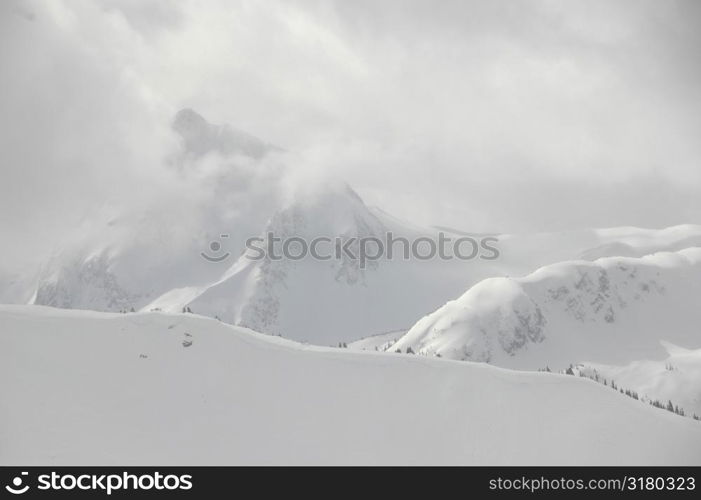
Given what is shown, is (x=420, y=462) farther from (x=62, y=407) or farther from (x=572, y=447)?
(x=62, y=407)

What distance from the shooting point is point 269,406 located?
186 feet

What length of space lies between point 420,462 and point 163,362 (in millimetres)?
18903

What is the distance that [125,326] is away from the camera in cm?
6250

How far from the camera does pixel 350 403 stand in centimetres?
5772

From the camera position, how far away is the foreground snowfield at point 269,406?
50188 millimetres

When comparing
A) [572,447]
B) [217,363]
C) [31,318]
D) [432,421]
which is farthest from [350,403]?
[31,318]

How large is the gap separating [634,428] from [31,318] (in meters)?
41.3

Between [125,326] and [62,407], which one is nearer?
[62,407]

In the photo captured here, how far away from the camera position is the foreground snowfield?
50188 millimetres
